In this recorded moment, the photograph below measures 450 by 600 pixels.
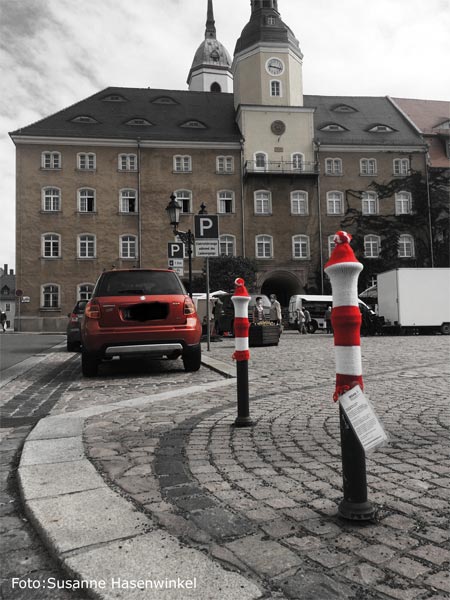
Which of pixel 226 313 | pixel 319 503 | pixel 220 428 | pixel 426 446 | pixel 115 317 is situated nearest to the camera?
pixel 319 503

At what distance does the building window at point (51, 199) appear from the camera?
127ft

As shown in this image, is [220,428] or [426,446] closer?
[426,446]

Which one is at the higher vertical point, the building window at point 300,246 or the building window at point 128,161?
the building window at point 128,161

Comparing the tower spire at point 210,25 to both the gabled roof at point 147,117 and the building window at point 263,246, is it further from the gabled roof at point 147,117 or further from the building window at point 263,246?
the building window at point 263,246

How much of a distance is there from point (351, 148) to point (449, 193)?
357 inches

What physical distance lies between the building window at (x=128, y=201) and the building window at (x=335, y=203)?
1532 centimetres

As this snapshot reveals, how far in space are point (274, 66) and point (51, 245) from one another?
22.6m

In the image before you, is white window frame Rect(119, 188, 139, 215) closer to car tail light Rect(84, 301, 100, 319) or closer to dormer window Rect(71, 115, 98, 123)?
dormer window Rect(71, 115, 98, 123)

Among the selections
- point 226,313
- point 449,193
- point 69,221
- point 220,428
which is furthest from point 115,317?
point 449,193

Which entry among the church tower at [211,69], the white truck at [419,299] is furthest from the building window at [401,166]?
the church tower at [211,69]

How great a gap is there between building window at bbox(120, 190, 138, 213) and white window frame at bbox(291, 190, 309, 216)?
487 inches

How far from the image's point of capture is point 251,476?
2.93 m

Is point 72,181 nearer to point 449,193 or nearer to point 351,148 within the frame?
point 351,148

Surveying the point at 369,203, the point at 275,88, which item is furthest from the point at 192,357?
the point at 275,88
